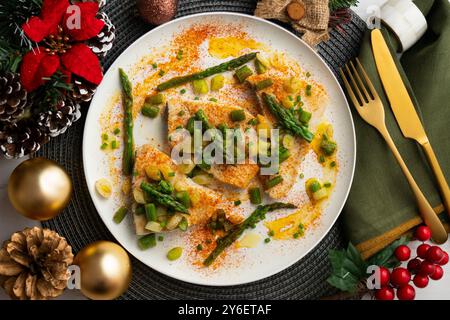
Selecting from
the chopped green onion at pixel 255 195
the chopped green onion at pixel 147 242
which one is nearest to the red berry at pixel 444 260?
the chopped green onion at pixel 255 195

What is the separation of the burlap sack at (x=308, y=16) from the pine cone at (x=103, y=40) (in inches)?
32.2

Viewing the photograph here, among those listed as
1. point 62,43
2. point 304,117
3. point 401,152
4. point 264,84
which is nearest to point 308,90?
point 304,117

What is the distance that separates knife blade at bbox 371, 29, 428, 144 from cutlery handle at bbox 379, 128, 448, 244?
117mm

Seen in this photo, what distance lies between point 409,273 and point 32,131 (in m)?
2.09

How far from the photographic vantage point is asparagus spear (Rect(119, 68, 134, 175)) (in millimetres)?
3076

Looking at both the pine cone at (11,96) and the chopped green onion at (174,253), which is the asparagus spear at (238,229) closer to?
the chopped green onion at (174,253)

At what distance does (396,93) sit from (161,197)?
1434 mm

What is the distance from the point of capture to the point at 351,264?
3.06 m

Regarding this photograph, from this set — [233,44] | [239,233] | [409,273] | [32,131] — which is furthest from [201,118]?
[409,273]

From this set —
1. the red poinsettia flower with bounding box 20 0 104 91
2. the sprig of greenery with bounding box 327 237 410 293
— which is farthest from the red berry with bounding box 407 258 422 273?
the red poinsettia flower with bounding box 20 0 104 91

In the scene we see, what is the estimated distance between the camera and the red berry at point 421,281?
307 cm

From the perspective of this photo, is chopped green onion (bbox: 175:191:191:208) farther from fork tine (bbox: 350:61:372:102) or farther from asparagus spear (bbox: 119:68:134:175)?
fork tine (bbox: 350:61:372:102)

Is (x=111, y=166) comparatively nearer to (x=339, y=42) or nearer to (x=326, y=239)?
(x=326, y=239)

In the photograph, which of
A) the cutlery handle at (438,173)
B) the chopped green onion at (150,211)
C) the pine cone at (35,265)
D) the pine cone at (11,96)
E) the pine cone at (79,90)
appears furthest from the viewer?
the cutlery handle at (438,173)
